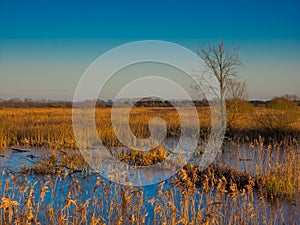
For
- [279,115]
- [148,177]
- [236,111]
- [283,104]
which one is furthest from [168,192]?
[279,115]

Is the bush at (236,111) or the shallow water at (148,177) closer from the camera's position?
the shallow water at (148,177)

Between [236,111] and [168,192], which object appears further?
[236,111]

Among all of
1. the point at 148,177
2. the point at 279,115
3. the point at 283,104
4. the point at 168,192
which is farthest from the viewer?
the point at 279,115

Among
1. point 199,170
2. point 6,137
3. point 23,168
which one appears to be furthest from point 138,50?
point 6,137

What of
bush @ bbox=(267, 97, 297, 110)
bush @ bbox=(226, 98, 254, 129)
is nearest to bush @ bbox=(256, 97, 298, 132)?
bush @ bbox=(267, 97, 297, 110)

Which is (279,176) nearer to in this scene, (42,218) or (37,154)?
(42,218)

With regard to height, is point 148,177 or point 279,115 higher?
point 279,115

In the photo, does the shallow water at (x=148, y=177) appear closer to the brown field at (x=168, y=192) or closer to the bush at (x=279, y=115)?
the brown field at (x=168, y=192)

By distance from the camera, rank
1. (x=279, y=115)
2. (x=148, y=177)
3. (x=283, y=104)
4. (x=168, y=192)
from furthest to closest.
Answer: (x=279, y=115)
(x=283, y=104)
(x=148, y=177)
(x=168, y=192)

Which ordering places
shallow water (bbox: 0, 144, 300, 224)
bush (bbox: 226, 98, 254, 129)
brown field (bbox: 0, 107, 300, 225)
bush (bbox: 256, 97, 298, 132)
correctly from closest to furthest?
brown field (bbox: 0, 107, 300, 225)
shallow water (bbox: 0, 144, 300, 224)
bush (bbox: 226, 98, 254, 129)
bush (bbox: 256, 97, 298, 132)

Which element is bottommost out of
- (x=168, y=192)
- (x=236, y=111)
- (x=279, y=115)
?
(x=168, y=192)

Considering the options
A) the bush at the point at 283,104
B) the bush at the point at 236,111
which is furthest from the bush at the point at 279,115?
the bush at the point at 236,111

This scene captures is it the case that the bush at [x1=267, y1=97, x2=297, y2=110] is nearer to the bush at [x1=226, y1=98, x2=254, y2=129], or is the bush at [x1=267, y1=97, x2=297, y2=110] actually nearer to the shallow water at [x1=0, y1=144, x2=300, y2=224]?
the bush at [x1=226, y1=98, x2=254, y2=129]

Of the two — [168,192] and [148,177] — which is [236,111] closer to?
[148,177]
